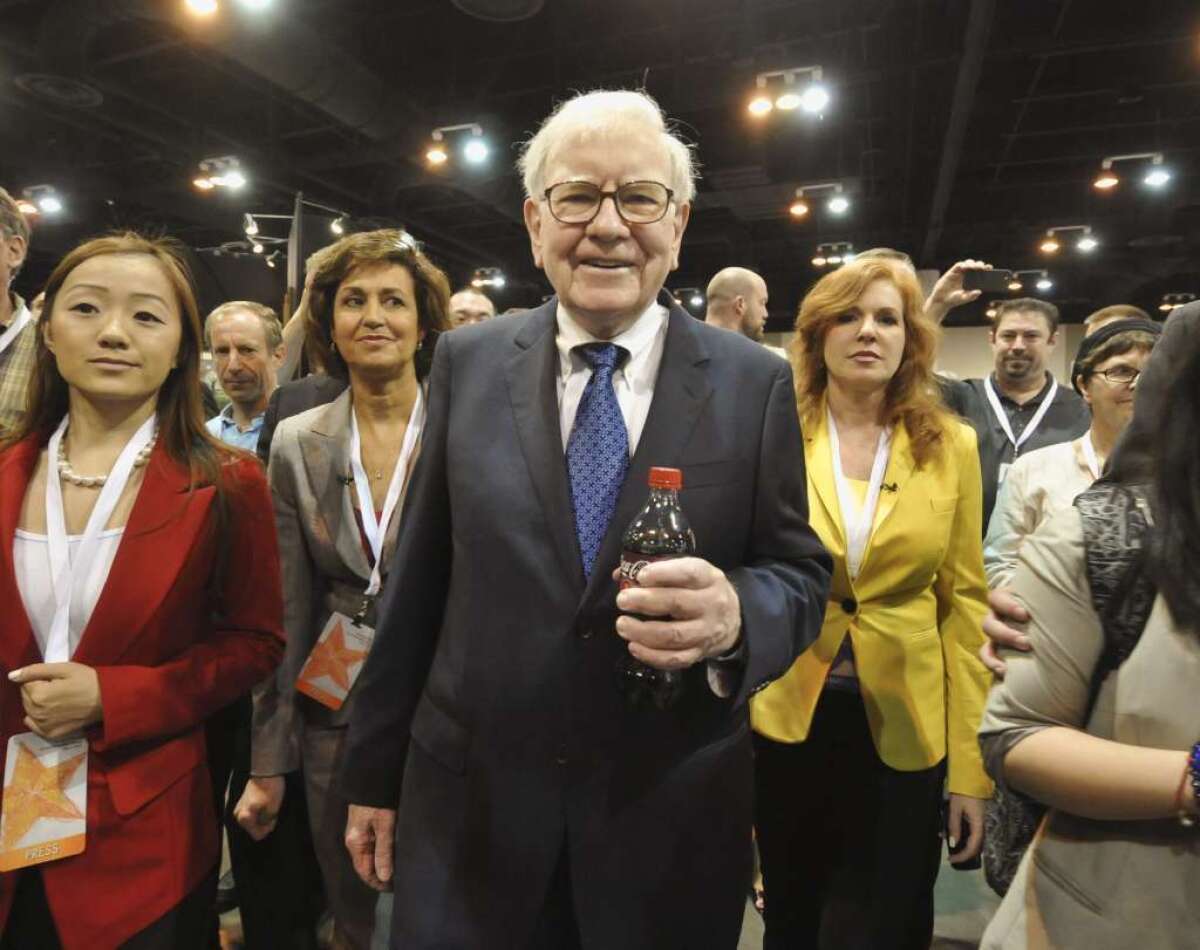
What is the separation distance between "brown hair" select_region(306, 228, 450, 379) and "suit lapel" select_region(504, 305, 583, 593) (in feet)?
2.45

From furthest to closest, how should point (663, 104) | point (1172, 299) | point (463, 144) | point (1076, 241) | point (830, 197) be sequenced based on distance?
point (1172, 299) < point (1076, 241) < point (830, 197) < point (463, 144) < point (663, 104)

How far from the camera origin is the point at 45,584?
1.48 m

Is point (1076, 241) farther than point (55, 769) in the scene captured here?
Yes

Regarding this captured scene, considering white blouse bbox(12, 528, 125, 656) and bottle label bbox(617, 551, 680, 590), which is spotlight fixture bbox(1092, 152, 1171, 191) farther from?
white blouse bbox(12, 528, 125, 656)

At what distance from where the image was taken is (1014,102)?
8547 mm

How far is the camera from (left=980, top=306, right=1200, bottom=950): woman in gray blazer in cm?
95

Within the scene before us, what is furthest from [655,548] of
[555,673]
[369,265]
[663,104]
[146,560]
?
Result: [663,104]

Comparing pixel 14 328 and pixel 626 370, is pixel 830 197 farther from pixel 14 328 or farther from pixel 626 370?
pixel 626 370

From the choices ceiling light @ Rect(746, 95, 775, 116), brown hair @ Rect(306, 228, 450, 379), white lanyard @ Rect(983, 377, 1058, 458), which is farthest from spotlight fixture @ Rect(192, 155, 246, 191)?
white lanyard @ Rect(983, 377, 1058, 458)

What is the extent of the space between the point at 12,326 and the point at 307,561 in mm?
1292

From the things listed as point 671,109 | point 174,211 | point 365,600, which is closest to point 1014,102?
point 671,109

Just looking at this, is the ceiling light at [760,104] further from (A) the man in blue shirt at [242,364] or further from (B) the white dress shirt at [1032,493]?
(B) the white dress shirt at [1032,493]

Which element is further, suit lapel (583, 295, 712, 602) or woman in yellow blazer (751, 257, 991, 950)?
woman in yellow blazer (751, 257, 991, 950)

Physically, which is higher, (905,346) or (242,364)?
(905,346)
